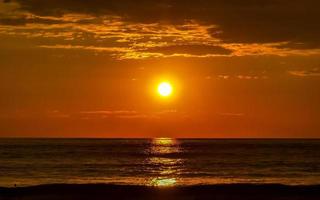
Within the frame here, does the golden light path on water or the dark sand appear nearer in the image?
the dark sand

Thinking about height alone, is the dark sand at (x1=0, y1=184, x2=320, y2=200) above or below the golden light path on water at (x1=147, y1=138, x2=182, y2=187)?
below

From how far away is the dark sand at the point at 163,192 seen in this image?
3250 centimetres

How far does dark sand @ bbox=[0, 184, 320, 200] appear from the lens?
32.5 metres

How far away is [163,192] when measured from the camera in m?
34.9

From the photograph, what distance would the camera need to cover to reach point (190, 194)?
3412 centimetres

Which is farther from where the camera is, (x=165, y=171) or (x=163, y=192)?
(x=165, y=171)

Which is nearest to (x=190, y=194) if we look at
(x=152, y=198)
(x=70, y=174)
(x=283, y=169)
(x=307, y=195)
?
(x=152, y=198)

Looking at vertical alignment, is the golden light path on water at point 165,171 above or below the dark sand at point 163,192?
above

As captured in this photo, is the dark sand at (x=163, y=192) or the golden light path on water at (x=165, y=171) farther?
the golden light path on water at (x=165, y=171)

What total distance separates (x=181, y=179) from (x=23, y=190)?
18.3m

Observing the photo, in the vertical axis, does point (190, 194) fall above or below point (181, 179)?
below

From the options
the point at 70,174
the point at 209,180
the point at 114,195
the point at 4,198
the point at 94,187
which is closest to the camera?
the point at 4,198

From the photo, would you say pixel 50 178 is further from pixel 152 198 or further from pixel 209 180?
pixel 152 198

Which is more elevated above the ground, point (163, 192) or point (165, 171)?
point (165, 171)
